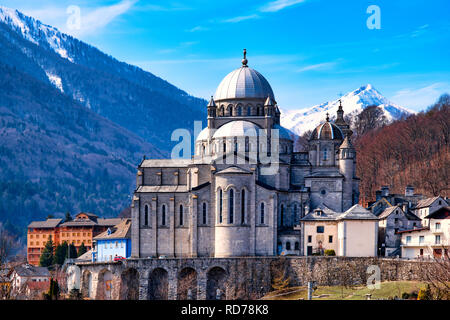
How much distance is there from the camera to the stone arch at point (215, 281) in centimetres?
9238

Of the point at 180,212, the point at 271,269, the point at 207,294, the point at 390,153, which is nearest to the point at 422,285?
the point at 271,269

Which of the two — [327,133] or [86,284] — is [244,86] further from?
[86,284]

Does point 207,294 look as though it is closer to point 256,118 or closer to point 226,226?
point 226,226

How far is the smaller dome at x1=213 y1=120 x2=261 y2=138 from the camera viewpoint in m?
102

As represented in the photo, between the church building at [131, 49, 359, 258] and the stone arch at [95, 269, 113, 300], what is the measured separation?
5.84 m

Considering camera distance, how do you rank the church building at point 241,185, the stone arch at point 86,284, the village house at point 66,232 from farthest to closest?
the village house at point 66,232
the stone arch at point 86,284
the church building at point 241,185

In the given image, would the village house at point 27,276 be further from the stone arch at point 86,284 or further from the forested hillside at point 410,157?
the forested hillside at point 410,157

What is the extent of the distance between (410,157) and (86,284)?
62808 millimetres

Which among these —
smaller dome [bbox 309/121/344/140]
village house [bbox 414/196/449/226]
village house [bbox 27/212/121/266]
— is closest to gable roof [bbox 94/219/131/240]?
smaller dome [bbox 309/121/344/140]

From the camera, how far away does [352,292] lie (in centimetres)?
8269

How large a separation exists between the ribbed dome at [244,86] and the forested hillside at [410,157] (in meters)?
29.8

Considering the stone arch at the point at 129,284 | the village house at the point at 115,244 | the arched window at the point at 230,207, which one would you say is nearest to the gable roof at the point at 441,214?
the arched window at the point at 230,207

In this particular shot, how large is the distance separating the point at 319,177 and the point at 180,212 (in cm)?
1671

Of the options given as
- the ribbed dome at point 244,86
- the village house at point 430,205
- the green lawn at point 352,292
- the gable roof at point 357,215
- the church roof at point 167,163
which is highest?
the ribbed dome at point 244,86
